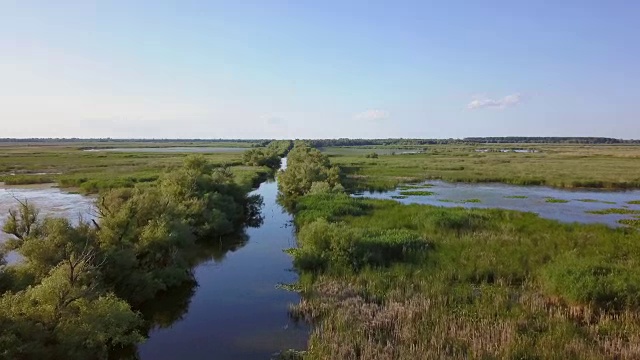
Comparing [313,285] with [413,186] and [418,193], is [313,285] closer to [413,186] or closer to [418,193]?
[418,193]

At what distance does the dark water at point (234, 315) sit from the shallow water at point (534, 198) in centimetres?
2241

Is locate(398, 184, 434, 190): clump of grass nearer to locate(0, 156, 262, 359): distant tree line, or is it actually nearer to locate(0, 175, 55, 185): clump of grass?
locate(0, 156, 262, 359): distant tree line

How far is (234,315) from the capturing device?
18.1 m

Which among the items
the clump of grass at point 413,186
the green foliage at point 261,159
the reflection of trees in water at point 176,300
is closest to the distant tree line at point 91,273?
the reflection of trees in water at point 176,300

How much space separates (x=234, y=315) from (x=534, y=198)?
128ft

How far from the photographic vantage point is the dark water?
15.3 metres

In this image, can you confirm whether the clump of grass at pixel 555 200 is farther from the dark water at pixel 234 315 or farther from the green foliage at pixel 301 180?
the dark water at pixel 234 315

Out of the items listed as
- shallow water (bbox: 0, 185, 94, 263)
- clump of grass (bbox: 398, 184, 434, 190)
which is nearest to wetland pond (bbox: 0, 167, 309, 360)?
shallow water (bbox: 0, 185, 94, 263)

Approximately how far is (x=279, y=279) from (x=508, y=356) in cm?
1201

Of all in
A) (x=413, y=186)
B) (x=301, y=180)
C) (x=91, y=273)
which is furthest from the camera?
(x=413, y=186)

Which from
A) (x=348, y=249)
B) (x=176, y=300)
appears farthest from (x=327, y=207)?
(x=176, y=300)

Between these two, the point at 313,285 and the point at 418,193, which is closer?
the point at 313,285

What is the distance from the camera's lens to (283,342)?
15.4 metres

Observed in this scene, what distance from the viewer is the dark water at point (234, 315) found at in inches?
603
